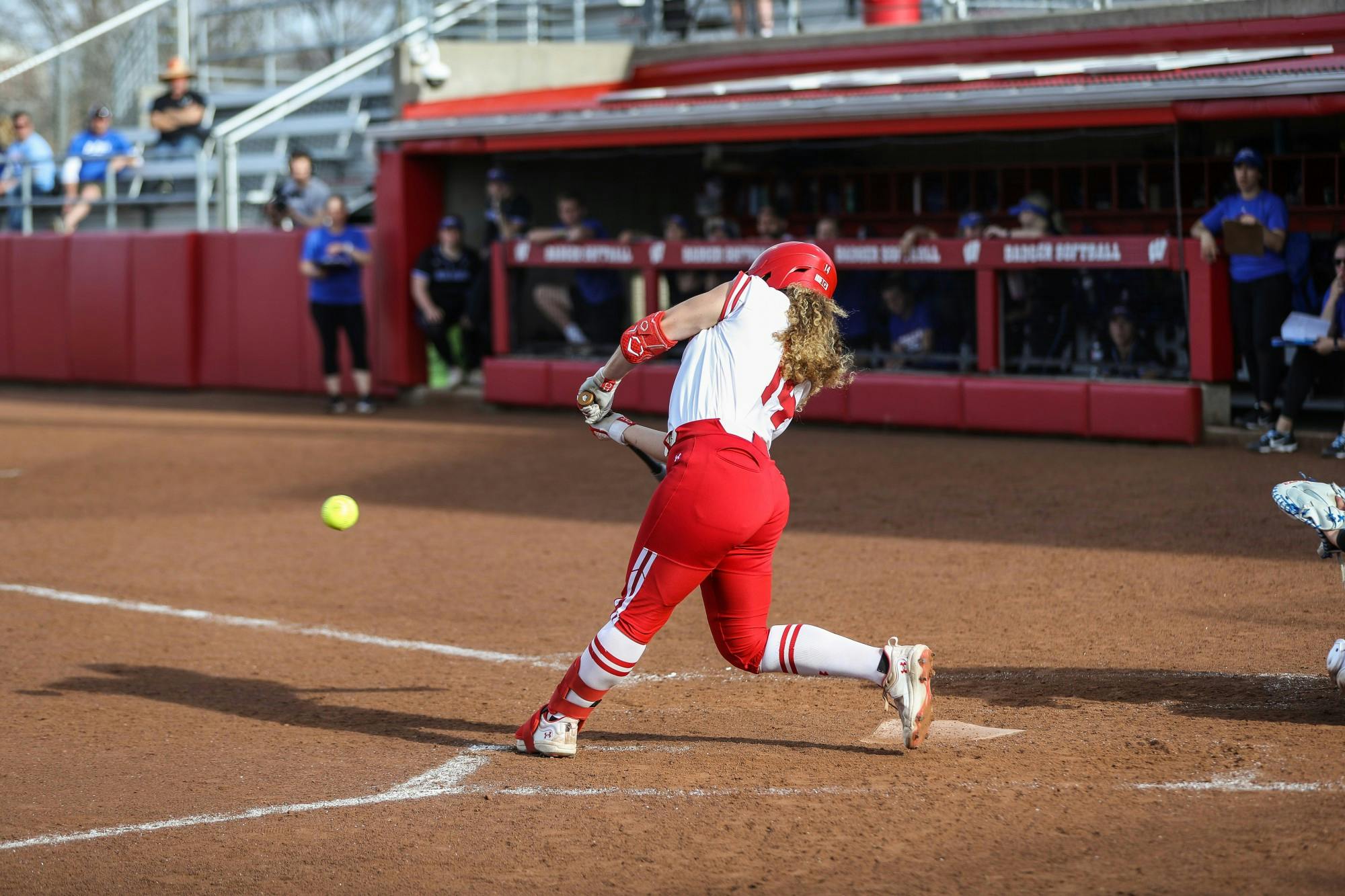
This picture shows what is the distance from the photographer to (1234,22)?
13.4m

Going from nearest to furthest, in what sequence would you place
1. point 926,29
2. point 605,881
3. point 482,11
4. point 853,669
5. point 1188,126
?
point 605,881 → point 853,669 → point 1188,126 → point 926,29 → point 482,11

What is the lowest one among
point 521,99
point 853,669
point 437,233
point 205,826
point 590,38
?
point 205,826

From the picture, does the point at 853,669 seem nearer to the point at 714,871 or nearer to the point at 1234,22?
the point at 714,871

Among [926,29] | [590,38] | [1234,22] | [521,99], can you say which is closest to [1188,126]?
[1234,22]

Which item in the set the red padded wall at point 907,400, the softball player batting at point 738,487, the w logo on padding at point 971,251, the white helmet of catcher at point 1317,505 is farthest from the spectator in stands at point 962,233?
the softball player batting at point 738,487

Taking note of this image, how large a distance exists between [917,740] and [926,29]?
38.9 feet

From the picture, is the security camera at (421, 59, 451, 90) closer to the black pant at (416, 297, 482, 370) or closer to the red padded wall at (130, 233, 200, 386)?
the black pant at (416, 297, 482, 370)

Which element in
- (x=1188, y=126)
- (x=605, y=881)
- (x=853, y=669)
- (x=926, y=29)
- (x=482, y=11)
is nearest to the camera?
(x=605, y=881)

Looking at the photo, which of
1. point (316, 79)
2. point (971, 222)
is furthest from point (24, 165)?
point (971, 222)

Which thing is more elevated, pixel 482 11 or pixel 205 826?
pixel 482 11

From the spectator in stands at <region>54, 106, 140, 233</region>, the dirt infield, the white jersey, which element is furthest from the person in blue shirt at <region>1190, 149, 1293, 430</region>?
the spectator in stands at <region>54, 106, 140, 233</region>

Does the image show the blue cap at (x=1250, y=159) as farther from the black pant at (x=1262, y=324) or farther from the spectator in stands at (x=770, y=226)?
the spectator in stands at (x=770, y=226)

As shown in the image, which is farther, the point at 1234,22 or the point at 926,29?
the point at 926,29

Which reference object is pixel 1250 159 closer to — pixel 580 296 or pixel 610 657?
pixel 580 296
